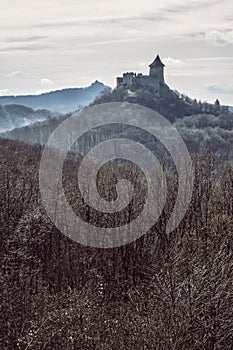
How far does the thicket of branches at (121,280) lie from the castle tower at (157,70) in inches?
4506

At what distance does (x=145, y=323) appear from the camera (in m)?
13.8

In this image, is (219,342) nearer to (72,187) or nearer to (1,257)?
(1,257)

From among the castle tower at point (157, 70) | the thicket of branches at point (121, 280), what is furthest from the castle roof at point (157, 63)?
the thicket of branches at point (121, 280)

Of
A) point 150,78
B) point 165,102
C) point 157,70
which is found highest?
point 157,70

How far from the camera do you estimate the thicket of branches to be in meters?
13.6

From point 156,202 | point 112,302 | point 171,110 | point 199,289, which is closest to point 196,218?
point 156,202

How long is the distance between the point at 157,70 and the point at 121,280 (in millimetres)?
130476

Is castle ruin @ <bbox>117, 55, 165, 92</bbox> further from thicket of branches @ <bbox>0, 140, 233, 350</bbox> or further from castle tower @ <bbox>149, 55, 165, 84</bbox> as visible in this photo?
thicket of branches @ <bbox>0, 140, 233, 350</bbox>

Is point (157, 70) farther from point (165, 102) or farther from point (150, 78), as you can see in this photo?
point (165, 102)

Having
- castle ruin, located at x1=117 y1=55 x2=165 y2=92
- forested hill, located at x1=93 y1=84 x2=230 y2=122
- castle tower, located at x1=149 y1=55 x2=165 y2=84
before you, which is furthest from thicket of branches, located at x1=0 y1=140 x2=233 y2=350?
castle tower, located at x1=149 y1=55 x2=165 y2=84

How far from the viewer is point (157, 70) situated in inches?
5920

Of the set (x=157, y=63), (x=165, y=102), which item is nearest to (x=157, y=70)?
(x=157, y=63)

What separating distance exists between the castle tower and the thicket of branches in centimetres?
11446

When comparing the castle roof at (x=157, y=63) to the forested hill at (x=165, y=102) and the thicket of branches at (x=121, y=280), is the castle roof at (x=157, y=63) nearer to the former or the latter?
the forested hill at (x=165, y=102)
